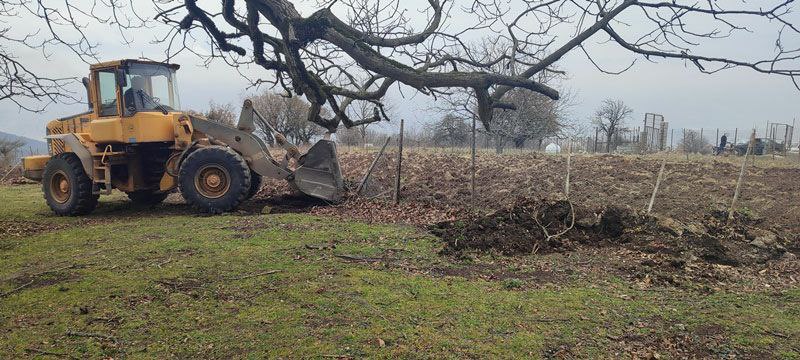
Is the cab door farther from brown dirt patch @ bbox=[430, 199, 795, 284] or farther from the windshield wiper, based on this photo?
brown dirt patch @ bbox=[430, 199, 795, 284]

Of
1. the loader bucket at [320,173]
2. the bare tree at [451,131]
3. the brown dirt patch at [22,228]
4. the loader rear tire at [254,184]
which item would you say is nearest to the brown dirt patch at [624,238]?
the loader bucket at [320,173]

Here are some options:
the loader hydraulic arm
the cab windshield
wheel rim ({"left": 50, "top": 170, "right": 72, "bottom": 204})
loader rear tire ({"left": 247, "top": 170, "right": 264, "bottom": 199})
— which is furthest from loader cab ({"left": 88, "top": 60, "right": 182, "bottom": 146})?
loader rear tire ({"left": 247, "top": 170, "right": 264, "bottom": 199})

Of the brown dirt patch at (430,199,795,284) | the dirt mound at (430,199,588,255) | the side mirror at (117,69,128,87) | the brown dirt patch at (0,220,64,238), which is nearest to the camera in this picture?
the brown dirt patch at (430,199,795,284)

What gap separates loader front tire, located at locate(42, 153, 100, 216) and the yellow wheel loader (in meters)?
0.02

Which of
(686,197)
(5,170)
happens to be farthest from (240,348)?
(5,170)

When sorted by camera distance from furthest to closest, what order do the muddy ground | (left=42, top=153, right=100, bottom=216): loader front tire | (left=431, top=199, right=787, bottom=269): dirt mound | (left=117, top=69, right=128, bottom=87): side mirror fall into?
(left=42, top=153, right=100, bottom=216): loader front tire → (left=117, top=69, right=128, bottom=87): side mirror → (left=431, top=199, right=787, bottom=269): dirt mound → the muddy ground

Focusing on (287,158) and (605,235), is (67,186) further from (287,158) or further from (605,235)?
(605,235)

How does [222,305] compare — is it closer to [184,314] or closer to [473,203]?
[184,314]

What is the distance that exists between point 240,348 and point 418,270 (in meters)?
2.65

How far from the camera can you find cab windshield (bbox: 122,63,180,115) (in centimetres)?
1024

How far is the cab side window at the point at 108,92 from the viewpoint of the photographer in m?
10.3

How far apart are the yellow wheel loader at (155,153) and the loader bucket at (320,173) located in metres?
0.02

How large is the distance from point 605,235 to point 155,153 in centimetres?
850

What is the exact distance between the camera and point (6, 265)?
6.34 metres
